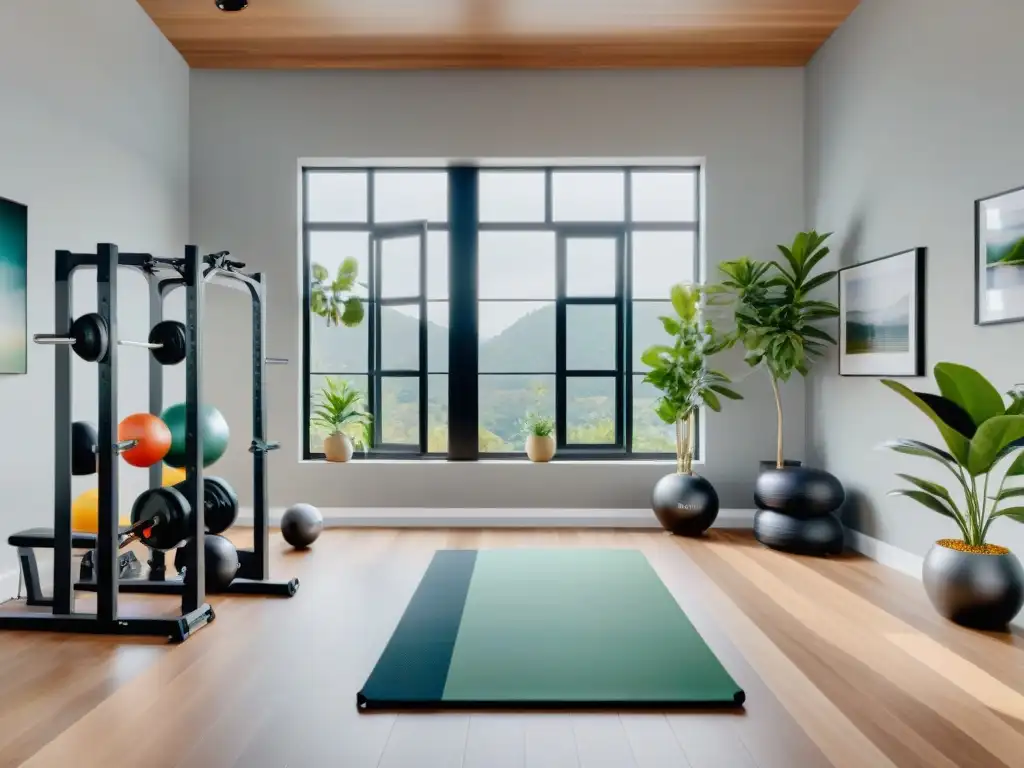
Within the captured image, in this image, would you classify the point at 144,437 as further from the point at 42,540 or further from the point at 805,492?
the point at 805,492

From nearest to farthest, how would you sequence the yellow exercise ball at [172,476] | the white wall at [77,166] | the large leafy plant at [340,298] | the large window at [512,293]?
the white wall at [77,166]
the yellow exercise ball at [172,476]
the large leafy plant at [340,298]
the large window at [512,293]

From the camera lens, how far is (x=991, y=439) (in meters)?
3.04

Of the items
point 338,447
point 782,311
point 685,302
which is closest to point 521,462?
point 338,447

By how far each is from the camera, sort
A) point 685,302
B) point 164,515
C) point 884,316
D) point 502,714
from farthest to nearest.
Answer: point 685,302
point 884,316
point 164,515
point 502,714

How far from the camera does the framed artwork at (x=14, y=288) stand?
11.8 feet

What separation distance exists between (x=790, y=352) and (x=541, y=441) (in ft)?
6.68

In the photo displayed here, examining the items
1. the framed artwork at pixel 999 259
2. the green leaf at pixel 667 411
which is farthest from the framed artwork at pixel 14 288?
the framed artwork at pixel 999 259

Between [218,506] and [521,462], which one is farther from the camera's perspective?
[521,462]

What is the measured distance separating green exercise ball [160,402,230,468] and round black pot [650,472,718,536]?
3.11m

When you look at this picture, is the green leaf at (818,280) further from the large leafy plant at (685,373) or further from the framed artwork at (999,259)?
the framed artwork at (999,259)

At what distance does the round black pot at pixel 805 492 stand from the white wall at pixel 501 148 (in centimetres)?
96

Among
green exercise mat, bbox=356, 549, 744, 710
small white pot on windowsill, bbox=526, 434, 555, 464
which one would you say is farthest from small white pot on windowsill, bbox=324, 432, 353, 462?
green exercise mat, bbox=356, 549, 744, 710

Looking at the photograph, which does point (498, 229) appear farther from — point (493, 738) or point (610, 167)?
point (493, 738)

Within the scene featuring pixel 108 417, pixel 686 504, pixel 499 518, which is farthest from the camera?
pixel 499 518
